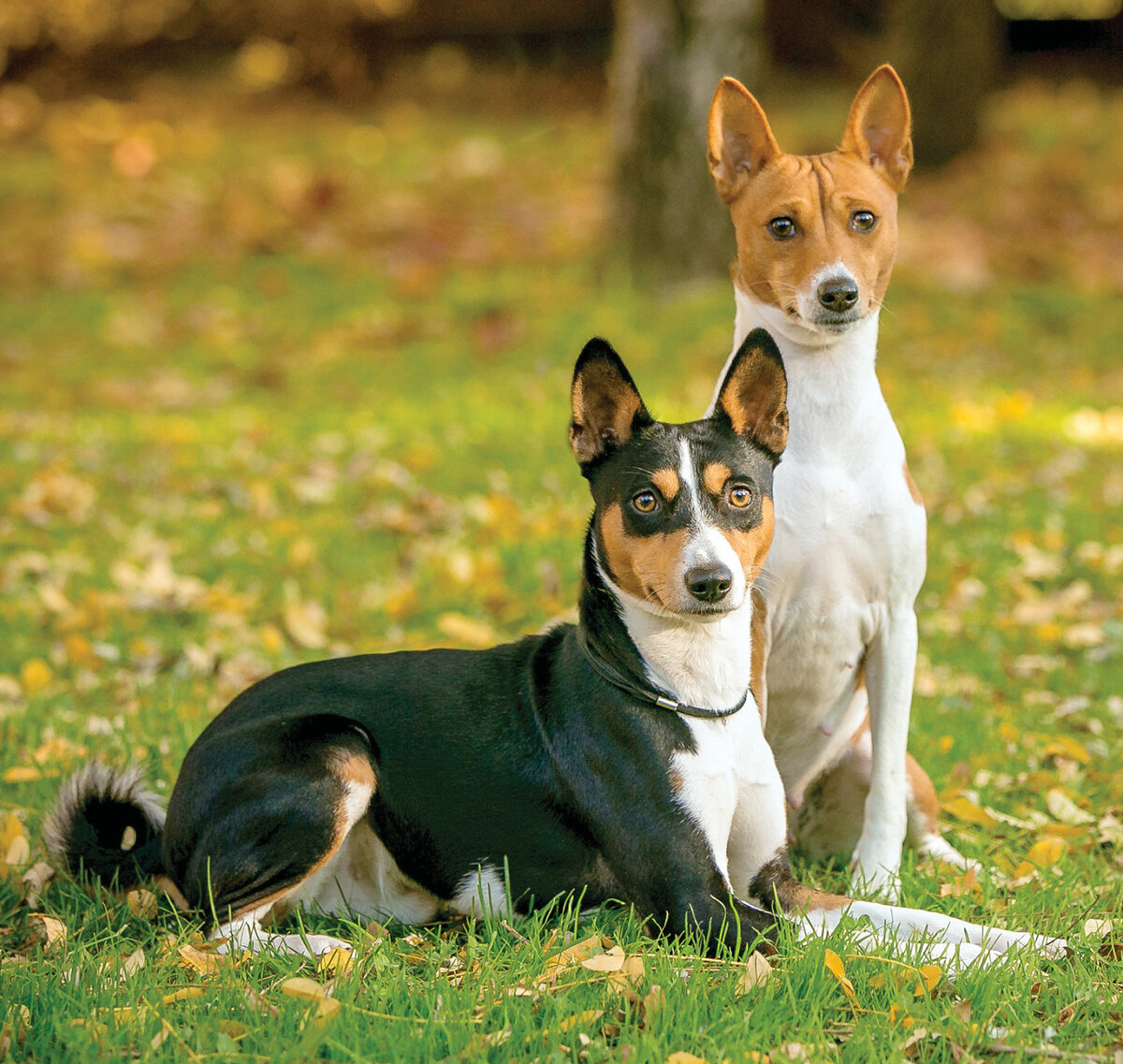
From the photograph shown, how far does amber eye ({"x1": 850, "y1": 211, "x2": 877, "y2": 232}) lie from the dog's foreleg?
39.6 inches

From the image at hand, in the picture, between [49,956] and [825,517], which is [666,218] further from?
[49,956]

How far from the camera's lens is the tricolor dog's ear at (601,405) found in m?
3.20

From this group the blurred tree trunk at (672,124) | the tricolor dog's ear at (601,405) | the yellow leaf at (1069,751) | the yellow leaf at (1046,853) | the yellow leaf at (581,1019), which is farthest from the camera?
the blurred tree trunk at (672,124)

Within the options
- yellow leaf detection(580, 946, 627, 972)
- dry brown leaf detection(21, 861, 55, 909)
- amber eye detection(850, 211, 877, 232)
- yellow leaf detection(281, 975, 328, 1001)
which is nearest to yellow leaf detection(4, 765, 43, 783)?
dry brown leaf detection(21, 861, 55, 909)

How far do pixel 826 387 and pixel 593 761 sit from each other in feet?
3.77

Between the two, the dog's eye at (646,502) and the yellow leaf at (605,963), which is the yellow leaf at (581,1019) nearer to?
the yellow leaf at (605,963)

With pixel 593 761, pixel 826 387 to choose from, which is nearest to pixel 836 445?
pixel 826 387

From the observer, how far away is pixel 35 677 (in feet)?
17.0

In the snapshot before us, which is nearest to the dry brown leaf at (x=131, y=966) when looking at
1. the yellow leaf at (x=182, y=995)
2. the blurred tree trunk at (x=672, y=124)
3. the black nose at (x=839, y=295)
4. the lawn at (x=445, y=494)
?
the lawn at (x=445, y=494)

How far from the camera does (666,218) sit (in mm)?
9828

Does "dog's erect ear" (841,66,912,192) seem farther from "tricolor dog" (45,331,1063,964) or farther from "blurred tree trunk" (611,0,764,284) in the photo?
"blurred tree trunk" (611,0,764,284)

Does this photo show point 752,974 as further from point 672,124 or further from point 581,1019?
point 672,124

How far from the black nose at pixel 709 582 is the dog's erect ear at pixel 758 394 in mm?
465

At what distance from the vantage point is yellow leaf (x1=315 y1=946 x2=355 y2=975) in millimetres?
2975
